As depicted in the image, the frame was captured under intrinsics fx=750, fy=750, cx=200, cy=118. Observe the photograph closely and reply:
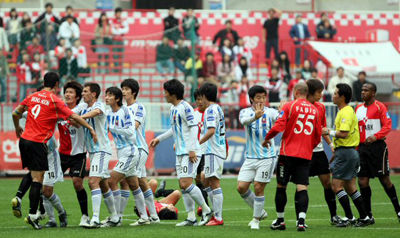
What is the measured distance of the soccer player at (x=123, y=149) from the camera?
11250 millimetres

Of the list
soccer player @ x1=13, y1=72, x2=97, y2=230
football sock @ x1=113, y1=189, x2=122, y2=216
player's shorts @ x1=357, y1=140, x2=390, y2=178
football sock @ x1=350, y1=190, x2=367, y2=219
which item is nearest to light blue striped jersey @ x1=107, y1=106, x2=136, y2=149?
soccer player @ x1=13, y1=72, x2=97, y2=230

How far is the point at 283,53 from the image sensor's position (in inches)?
1000

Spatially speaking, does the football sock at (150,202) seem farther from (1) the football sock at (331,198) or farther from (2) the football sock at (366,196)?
(2) the football sock at (366,196)

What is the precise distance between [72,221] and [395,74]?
18.6 meters

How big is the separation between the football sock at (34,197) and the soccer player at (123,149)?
1.08 m

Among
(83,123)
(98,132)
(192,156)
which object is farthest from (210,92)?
(83,123)

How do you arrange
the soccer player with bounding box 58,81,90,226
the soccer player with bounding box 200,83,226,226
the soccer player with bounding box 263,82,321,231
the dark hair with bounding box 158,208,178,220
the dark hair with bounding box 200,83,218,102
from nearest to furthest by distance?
the soccer player with bounding box 263,82,321,231
the soccer player with bounding box 58,81,90,226
the soccer player with bounding box 200,83,226,226
the dark hair with bounding box 200,83,218,102
the dark hair with bounding box 158,208,178,220

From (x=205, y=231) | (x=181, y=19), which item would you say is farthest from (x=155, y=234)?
(x=181, y=19)

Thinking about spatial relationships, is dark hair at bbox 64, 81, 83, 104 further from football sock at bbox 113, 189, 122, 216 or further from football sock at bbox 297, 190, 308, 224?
football sock at bbox 297, 190, 308, 224

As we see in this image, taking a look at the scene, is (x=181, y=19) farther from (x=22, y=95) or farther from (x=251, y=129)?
(x=251, y=129)

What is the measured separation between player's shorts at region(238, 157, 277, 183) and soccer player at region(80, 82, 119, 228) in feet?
6.64

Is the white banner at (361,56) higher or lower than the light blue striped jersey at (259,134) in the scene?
higher

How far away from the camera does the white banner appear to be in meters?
26.1

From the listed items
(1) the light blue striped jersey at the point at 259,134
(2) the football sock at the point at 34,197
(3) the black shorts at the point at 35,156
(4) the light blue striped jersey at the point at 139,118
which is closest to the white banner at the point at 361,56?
(1) the light blue striped jersey at the point at 259,134
